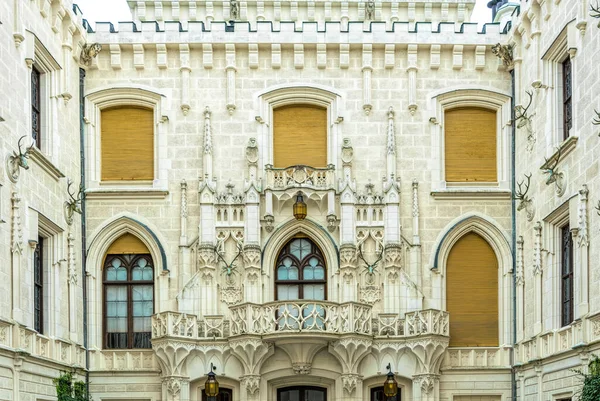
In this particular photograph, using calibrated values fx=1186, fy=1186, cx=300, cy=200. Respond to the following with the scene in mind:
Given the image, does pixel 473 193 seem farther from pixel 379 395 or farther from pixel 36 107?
pixel 36 107

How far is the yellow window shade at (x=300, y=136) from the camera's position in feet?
99.0

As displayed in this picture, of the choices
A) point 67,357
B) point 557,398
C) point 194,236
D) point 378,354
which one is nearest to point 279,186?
point 194,236

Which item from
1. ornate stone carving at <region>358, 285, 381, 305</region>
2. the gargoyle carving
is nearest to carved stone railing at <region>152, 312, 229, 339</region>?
ornate stone carving at <region>358, 285, 381, 305</region>

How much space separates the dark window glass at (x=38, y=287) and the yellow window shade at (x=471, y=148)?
10.3 metres

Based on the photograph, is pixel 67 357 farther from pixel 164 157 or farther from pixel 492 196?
pixel 492 196

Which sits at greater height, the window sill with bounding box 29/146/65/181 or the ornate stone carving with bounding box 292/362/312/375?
the window sill with bounding box 29/146/65/181

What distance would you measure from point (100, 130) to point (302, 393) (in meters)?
8.37

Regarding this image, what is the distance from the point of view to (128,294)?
2973 cm

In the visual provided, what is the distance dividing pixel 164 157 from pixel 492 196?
27.2 ft

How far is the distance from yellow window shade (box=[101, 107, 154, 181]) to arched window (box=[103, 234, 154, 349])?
1.62 m

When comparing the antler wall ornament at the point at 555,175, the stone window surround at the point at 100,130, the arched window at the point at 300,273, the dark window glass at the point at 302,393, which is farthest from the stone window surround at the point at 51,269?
the antler wall ornament at the point at 555,175

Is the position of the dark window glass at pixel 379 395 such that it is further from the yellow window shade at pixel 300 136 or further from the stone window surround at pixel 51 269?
the stone window surround at pixel 51 269

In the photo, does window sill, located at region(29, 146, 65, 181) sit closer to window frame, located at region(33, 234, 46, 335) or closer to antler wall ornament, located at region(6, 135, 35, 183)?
antler wall ornament, located at region(6, 135, 35, 183)

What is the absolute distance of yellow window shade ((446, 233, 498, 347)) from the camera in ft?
96.8
